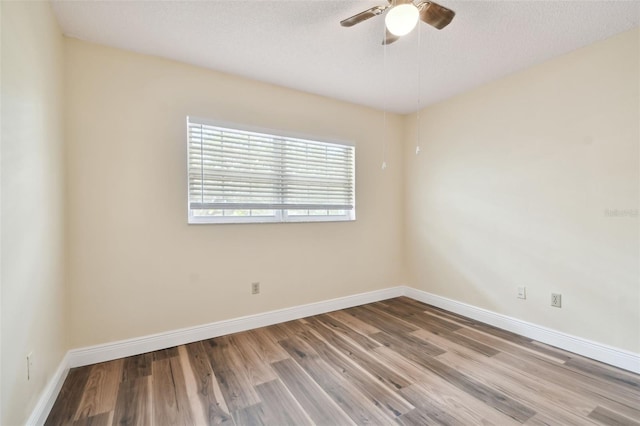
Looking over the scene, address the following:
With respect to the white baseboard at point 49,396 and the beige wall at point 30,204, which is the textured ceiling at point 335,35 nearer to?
the beige wall at point 30,204

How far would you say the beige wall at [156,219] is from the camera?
81.4 inches

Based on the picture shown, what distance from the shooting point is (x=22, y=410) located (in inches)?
50.9

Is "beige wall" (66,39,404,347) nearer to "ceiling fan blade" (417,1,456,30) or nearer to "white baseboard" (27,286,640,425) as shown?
"white baseboard" (27,286,640,425)

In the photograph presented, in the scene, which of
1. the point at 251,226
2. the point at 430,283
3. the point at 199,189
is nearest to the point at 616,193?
the point at 430,283

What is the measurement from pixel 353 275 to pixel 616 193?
7.83ft

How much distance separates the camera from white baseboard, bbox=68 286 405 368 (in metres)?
2.08

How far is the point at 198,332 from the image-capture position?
2445mm

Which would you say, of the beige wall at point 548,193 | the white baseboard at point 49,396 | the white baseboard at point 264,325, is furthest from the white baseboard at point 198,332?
the beige wall at point 548,193

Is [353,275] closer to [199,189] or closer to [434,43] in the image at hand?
[199,189]

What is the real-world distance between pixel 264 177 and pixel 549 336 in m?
2.90

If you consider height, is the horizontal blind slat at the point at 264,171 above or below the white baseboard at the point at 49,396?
above

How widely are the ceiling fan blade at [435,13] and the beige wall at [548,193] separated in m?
1.48

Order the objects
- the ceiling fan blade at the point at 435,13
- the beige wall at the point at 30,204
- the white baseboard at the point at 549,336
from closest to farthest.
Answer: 1. the beige wall at the point at 30,204
2. the ceiling fan blade at the point at 435,13
3. the white baseboard at the point at 549,336

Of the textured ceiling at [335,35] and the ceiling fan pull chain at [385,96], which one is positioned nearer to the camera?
the textured ceiling at [335,35]
